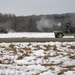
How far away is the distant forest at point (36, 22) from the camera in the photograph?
68.4 m

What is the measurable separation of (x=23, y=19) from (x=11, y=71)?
9492 cm

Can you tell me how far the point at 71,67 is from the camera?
11156 mm

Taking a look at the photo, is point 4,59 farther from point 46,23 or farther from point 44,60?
point 46,23

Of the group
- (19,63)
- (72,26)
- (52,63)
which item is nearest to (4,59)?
(19,63)

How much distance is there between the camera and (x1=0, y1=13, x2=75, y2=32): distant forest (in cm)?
6839

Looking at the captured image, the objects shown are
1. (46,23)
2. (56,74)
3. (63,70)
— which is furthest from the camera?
(46,23)

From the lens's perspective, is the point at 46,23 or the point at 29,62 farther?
the point at 46,23

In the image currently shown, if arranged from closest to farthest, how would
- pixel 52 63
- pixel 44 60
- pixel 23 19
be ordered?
pixel 52 63
pixel 44 60
pixel 23 19

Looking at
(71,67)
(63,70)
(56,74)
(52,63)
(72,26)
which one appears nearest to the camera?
(56,74)

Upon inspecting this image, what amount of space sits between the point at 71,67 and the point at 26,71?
7.12 feet

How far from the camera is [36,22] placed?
3526 inches

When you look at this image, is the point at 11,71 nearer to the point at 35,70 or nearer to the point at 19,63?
the point at 35,70

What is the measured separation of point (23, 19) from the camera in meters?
104

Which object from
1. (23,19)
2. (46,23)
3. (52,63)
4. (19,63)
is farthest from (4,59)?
(23,19)
